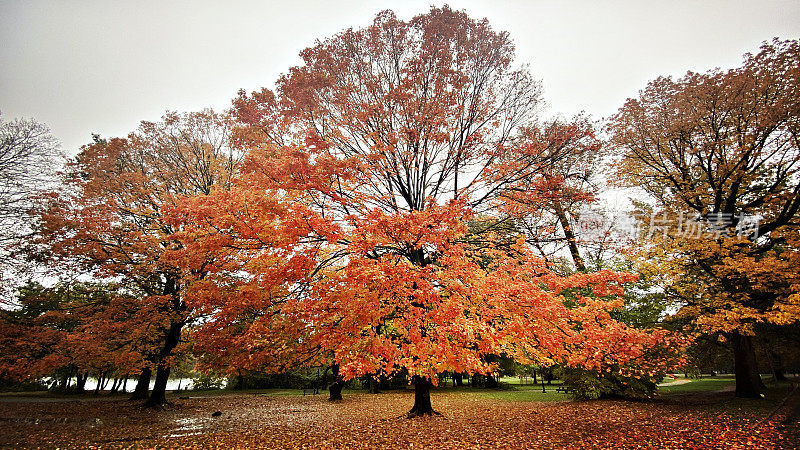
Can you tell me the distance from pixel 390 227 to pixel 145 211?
1308 cm

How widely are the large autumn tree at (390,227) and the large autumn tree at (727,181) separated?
629 cm

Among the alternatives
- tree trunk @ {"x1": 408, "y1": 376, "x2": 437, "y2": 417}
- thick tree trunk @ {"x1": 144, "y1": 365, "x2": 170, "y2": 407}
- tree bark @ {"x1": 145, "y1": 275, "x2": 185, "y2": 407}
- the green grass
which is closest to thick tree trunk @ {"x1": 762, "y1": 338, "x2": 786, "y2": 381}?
the green grass

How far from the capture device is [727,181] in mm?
15445

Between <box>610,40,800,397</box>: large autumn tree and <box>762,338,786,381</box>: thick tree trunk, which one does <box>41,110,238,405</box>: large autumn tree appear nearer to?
<box>610,40,800,397</box>: large autumn tree

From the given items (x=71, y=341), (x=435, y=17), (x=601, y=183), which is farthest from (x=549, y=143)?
(x=71, y=341)

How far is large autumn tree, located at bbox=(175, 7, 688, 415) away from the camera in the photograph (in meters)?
7.97

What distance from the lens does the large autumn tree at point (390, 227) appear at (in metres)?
7.97

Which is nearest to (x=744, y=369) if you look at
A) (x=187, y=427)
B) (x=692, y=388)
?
(x=692, y=388)

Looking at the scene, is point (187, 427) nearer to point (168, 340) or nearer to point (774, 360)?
point (168, 340)

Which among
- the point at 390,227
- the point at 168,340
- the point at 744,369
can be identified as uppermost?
the point at 390,227

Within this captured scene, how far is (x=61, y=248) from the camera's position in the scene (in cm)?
1223

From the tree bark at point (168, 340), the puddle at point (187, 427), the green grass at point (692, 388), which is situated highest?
the tree bark at point (168, 340)

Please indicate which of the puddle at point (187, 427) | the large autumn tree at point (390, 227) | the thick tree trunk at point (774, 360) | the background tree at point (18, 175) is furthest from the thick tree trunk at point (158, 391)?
the thick tree trunk at point (774, 360)

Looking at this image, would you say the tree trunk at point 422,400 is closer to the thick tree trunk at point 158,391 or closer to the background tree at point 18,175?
the thick tree trunk at point 158,391
